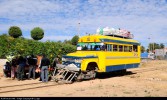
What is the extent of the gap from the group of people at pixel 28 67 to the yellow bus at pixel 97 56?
141cm

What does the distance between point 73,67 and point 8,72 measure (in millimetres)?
5397

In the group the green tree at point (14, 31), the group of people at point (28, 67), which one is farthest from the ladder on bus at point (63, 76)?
the green tree at point (14, 31)

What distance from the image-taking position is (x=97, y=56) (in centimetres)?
1770

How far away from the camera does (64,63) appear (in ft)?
56.6

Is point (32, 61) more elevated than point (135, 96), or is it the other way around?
point (32, 61)

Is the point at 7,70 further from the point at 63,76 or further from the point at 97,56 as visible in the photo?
the point at 97,56

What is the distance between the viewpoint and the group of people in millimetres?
16641

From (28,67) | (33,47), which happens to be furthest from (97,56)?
(33,47)

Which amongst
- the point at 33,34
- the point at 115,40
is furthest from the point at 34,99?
the point at 33,34

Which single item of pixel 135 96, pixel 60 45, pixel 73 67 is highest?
pixel 60 45

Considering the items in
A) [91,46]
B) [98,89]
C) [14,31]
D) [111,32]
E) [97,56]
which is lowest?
[98,89]

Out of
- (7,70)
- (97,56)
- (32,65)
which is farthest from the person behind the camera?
(7,70)

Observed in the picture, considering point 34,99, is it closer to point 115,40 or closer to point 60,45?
A: point 115,40

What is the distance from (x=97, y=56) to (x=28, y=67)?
508cm
